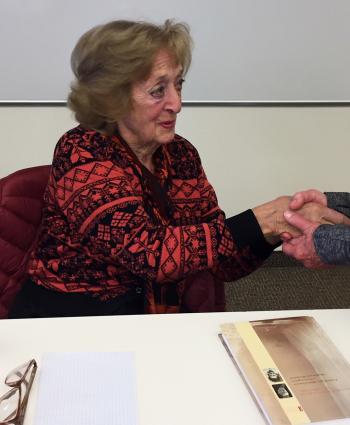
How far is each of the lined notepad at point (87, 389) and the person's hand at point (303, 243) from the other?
0.61 metres

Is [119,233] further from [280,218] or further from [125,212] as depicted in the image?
[280,218]

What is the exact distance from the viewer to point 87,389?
38.8 inches

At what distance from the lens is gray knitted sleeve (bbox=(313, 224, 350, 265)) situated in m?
1.32

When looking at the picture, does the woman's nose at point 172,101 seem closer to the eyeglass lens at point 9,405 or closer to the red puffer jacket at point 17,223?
the red puffer jacket at point 17,223

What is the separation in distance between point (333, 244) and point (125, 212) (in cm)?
52

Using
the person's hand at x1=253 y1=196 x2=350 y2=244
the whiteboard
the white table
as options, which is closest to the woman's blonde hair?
the person's hand at x1=253 y1=196 x2=350 y2=244

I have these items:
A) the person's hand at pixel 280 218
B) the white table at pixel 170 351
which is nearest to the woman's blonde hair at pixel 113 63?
the person's hand at pixel 280 218

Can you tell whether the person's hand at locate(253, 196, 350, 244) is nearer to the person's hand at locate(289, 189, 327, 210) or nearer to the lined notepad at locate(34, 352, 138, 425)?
the person's hand at locate(289, 189, 327, 210)

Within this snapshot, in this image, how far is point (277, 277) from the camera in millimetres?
3096

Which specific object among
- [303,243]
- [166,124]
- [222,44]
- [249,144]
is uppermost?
[222,44]

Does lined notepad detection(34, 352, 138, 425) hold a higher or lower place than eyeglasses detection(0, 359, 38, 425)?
lower

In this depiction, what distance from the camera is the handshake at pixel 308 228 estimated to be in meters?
1.36

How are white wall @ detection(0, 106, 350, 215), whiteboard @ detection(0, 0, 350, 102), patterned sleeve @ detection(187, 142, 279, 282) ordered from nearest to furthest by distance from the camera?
patterned sleeve @ detection(187, 142, 279, 282) → whiteboard @ detection(0, 0, 350, 102) → white wall @ detection(0, 106, 350, 215)

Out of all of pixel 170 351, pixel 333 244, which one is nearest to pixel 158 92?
pixel 333 244
